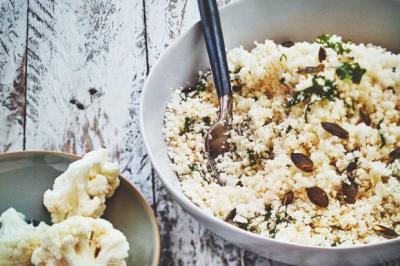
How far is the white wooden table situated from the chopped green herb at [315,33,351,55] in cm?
37

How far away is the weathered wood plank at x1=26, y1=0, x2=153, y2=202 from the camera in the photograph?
4.32ft

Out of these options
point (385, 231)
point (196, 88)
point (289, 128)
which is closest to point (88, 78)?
point (196, 88)

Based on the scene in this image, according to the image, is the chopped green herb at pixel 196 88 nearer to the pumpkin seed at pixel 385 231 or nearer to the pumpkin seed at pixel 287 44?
the pumpkin seed at pixel 287 44

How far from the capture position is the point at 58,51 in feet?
4.71

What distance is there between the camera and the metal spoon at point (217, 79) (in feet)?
3.71

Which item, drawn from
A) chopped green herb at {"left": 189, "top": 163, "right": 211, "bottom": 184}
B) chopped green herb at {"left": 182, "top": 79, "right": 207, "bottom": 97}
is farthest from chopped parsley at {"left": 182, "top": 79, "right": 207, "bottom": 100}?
chopped green herb at {"left": 189, "top": 163, "right": 211, "bottom": 184}

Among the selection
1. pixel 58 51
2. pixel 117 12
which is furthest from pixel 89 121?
pixel 117 12

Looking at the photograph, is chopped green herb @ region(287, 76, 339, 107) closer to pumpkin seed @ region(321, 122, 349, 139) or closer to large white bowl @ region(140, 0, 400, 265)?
pumpkin seed @ region(321, 122, 349, 139)

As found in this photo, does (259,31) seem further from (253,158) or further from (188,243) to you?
(188,243)

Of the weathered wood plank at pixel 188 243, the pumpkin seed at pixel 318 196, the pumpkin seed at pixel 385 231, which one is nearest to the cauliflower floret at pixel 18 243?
the weathered wood plank at pixel 188 243

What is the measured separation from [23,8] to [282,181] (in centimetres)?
86

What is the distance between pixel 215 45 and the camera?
116cm

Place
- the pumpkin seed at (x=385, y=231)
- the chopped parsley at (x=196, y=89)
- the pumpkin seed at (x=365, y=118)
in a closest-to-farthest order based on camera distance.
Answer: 1. the pumpkin seed at (x=385, y=231)
2. the pumpkin seed at (x=365, y=118)
3. the chopped parsley at (x=196, y=89)

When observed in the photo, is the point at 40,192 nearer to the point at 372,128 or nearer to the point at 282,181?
the point at 282,181
